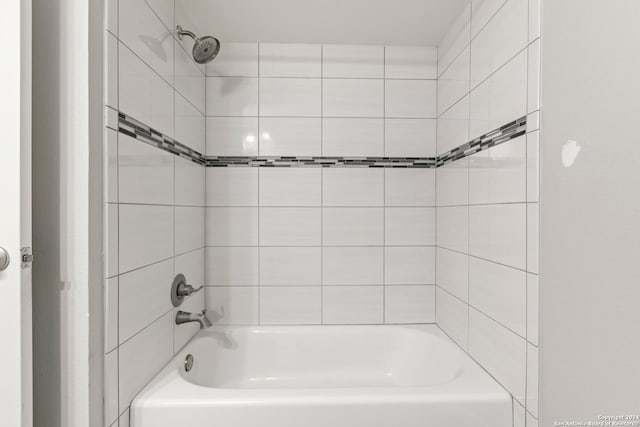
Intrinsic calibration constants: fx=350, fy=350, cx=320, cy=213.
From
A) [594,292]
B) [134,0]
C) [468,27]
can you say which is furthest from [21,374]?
[468,27]

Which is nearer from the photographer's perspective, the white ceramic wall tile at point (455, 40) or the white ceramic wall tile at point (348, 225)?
the white ceramic wall tile at point (455, 40)

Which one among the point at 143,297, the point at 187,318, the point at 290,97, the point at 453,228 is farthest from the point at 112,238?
the point at 453,228

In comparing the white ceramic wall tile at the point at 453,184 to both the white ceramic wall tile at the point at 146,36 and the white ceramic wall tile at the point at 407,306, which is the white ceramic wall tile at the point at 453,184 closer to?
the white ceramic wall tile at the point at 407,306

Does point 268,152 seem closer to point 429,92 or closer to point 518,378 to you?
point 429,92

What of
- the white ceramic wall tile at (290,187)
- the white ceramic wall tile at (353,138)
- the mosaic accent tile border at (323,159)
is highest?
the white ceramic wall tile at (353,138)

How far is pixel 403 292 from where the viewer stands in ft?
6.85

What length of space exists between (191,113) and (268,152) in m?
0.46

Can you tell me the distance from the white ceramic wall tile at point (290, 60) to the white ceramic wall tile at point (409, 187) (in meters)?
0.75

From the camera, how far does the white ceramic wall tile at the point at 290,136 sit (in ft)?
6.70

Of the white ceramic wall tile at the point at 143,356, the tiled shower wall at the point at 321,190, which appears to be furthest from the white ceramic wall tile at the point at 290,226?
the white ceramic wall tile at the point at 143,356

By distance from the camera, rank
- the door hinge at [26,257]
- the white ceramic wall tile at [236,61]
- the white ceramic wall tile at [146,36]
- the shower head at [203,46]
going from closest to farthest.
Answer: the door hinge at [26,257] → the white ceramic wall tile at [146,36] → the shower head at [203,46] → the white ceramic wall tile at [236,61]

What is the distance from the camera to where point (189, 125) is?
69.7 inches

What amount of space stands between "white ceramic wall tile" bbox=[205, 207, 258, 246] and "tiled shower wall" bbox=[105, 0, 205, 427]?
0.25 m

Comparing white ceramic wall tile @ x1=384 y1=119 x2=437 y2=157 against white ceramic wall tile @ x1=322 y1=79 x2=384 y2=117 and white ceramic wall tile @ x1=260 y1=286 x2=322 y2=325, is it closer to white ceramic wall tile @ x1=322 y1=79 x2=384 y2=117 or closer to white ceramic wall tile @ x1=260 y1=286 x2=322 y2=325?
white ceramic wall tile @ x1=322 y1=79 x2=384 y2=117
